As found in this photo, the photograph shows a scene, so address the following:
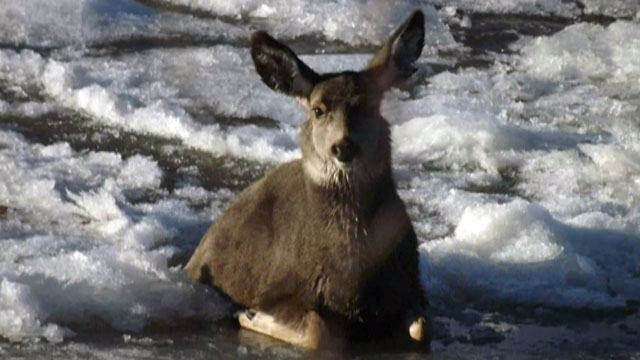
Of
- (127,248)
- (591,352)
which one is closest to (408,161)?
(127,248)

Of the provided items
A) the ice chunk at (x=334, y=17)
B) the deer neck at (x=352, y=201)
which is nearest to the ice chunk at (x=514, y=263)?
the deer neck at (x=352, y=201)

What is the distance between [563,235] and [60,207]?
10.5 ft

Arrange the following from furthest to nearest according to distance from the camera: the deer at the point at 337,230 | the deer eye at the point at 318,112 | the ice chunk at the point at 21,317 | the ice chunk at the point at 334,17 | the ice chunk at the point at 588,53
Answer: the ice chunk at the point at 334,17, the ice chunk at the point at 588,53, the deer eye at the point at 318,112, the deer at the point at 337,230, the ice chunk at the point at 21,317

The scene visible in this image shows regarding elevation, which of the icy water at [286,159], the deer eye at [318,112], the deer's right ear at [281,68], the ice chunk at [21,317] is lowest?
the ice chunk at [21,317]

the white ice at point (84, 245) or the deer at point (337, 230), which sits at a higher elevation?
the deer at point (337, 230)

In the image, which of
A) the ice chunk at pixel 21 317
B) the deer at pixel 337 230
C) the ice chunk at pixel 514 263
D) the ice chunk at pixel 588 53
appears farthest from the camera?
the ice chunk at pixel 588 53

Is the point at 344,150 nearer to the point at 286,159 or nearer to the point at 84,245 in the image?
the point at 84,245

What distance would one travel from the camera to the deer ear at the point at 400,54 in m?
7.96

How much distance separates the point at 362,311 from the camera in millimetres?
7562

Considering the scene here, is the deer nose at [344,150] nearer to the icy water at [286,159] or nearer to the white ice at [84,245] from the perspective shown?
the icy water at [286,159]

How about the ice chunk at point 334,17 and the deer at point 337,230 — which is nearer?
the deer at point 337,230

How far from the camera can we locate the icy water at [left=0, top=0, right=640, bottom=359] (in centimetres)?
775

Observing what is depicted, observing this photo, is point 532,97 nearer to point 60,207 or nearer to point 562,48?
point 562,48

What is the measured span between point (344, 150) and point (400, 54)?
86 cm
